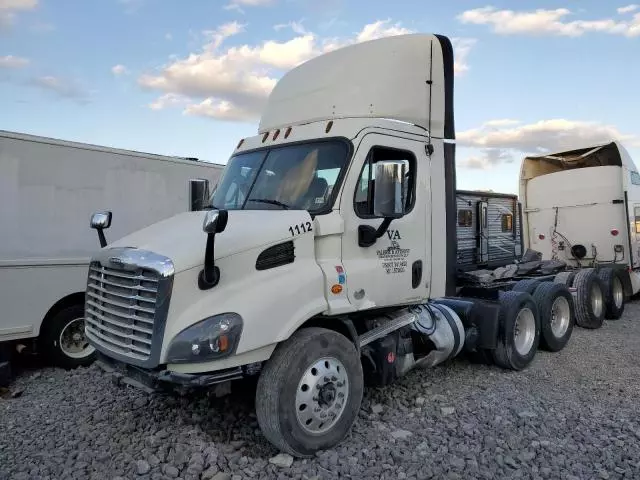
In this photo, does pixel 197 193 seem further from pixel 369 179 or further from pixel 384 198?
pixel 384 198

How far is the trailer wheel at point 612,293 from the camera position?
9.64 metres

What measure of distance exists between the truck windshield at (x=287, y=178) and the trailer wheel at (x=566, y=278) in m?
6.24

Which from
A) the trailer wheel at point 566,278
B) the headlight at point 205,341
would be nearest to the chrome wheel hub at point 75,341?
the headlight at point 205,341

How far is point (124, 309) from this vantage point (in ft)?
12.6

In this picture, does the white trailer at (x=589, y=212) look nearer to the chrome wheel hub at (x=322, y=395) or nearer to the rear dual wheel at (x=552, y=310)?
the rear dual wheel at (x=552, y=310)

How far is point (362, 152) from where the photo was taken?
4.48 metres

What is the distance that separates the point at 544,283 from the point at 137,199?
6200mm

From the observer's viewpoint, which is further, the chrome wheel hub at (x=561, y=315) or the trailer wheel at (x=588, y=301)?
the trailer wheel at (x=588, y=301)

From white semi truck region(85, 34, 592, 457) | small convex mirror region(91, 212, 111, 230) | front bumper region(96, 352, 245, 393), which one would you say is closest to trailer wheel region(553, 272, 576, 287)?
white semi truck region(85, 34, 592, 457)

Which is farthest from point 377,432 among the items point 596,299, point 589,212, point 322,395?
point 589,212

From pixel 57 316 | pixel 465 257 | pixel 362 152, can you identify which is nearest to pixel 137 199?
pixel 57 316

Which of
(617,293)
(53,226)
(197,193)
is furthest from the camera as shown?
(617,293)

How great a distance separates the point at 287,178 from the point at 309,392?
A: 1913 mm

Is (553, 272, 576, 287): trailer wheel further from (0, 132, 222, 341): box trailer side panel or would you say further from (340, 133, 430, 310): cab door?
(0, 132, 222, 341): box trailer side panel
